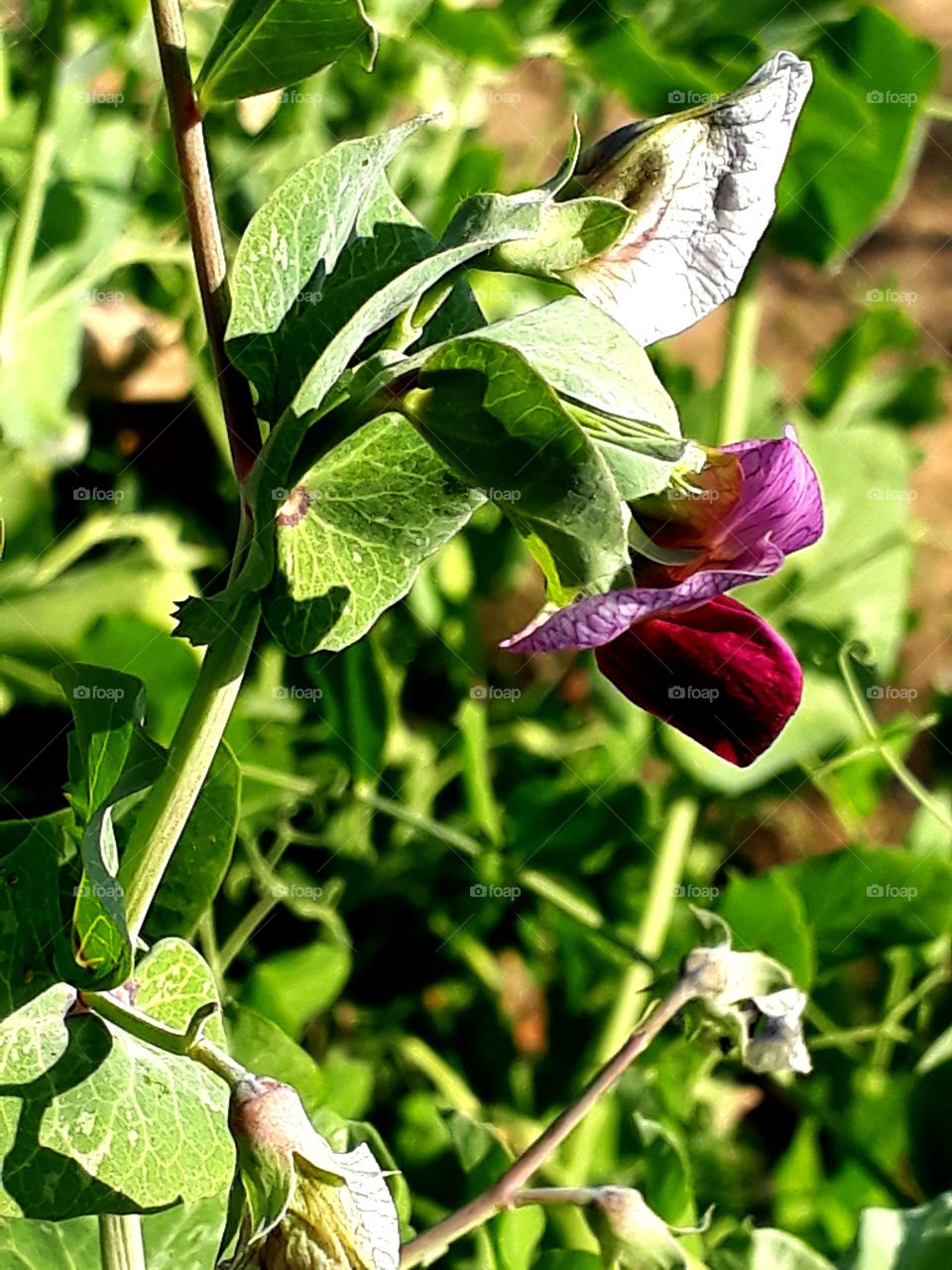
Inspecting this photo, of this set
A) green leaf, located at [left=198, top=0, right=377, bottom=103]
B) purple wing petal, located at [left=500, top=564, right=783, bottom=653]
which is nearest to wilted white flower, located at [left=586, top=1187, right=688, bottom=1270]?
purple wing petal, located at [left=500, top=564, right=783, bottom=653]

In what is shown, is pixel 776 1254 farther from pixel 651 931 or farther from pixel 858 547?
pixel 858 547

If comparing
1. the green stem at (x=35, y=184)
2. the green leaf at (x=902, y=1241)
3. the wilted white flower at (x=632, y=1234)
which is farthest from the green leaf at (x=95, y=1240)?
the green stem at (x=35, y=184)

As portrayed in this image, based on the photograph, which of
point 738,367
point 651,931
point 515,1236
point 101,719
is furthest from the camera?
point 738,367

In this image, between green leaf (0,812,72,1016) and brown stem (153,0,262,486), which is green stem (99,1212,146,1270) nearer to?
green leaf (0,812,72,1016)

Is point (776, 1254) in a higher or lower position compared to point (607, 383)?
lower

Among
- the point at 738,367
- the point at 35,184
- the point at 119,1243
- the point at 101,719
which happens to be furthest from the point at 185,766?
the point at 738,367

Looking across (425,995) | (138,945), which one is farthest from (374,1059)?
(138,945)

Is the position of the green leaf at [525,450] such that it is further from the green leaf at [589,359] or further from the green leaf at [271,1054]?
the green leaf at [271,1054]
